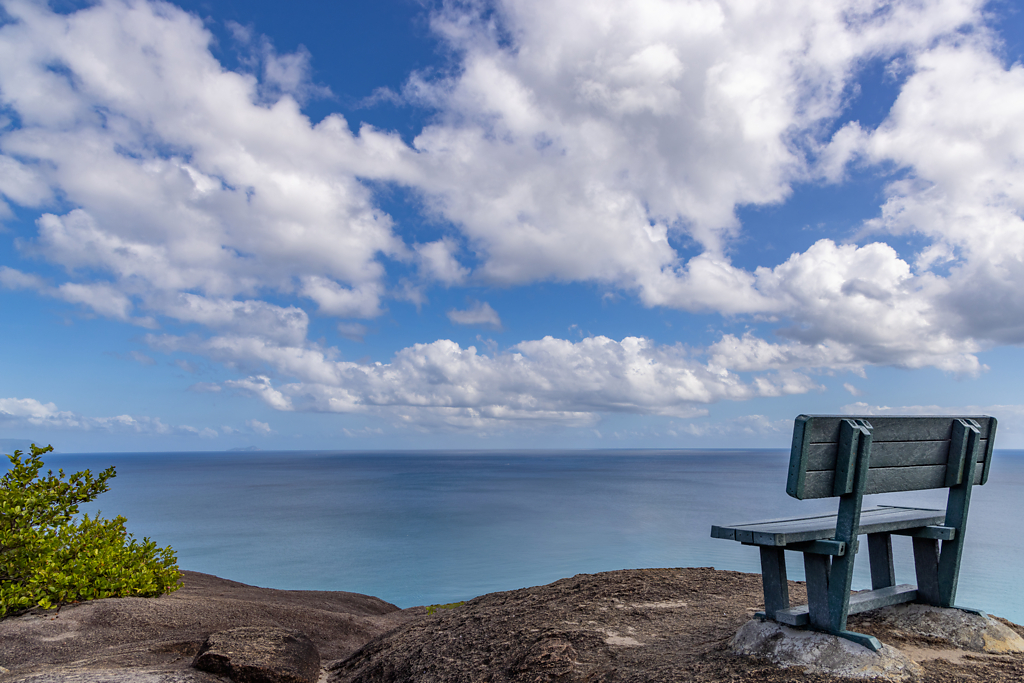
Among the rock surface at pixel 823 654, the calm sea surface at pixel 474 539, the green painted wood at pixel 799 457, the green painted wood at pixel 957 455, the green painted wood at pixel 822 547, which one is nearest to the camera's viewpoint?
the rock surface at pixel 823 654

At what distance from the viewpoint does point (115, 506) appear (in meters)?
53.3

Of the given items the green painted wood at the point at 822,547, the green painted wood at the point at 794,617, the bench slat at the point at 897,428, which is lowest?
the green painted wood at the point at 794,617

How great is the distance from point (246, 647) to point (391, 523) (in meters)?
35.0

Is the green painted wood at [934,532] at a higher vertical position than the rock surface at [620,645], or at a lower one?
higher

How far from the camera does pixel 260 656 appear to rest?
4.71 meters

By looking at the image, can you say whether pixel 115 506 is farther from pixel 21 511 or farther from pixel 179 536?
pixel 21 511

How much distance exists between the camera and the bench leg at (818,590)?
142 inches

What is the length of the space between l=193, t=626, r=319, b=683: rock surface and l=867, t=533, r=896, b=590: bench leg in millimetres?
4603

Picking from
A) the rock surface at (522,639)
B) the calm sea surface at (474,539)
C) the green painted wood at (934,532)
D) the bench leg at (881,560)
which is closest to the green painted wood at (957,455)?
the green painted wood at (934,532)

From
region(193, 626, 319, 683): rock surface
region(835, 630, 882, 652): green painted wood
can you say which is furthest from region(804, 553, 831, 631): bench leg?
region(193, 626, 319, 683): rock surface

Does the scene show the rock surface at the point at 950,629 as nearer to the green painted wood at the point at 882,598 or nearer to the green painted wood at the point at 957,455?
the green painted wood at the point at 882,598

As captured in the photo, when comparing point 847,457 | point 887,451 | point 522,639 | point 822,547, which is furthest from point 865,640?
point 522,639

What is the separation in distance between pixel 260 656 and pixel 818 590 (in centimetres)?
420

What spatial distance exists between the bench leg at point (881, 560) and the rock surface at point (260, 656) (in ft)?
15.1
